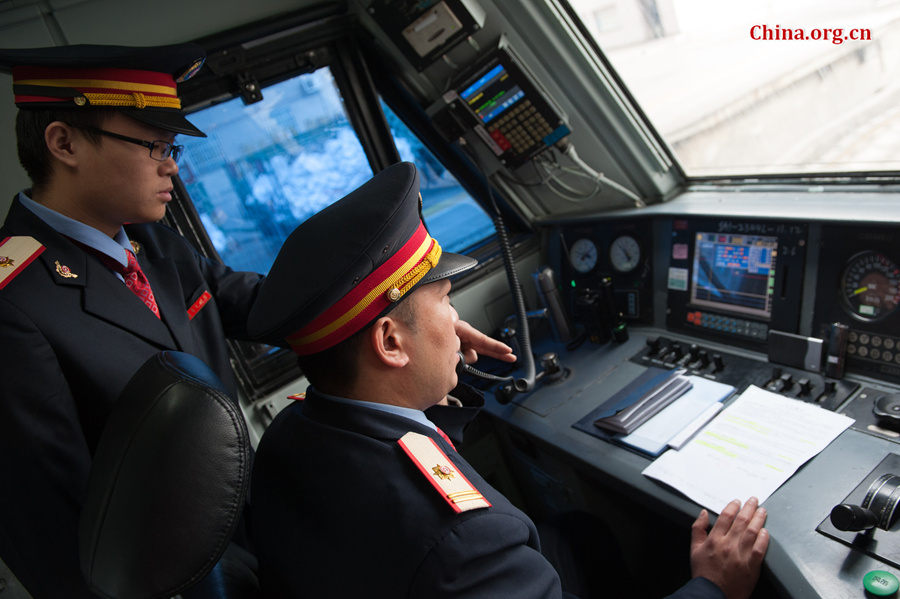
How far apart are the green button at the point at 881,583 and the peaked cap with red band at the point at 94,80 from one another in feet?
5.34

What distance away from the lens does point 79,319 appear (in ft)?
3.73

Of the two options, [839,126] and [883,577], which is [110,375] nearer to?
[883,577]

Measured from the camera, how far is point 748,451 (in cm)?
131

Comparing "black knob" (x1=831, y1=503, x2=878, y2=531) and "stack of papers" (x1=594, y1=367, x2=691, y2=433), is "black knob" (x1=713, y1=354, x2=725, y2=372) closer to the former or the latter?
"stack of papers" (x1=594, y1=367, x2=691, y2=433)

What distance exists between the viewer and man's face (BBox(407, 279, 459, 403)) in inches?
40.1

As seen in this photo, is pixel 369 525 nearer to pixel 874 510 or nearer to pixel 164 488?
pixel 164 488

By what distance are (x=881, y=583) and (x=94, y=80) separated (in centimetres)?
178

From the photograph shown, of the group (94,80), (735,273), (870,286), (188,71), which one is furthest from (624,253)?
(94,80)

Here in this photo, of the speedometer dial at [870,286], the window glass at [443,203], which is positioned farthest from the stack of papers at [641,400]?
the window glass at [443,203]

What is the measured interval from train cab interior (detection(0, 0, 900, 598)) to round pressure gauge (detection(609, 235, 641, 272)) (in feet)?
0.04

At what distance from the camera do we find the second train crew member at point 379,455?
2.78 ft

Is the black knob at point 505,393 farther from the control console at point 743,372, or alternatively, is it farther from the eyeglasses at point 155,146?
the eyeglasses at point 155,146

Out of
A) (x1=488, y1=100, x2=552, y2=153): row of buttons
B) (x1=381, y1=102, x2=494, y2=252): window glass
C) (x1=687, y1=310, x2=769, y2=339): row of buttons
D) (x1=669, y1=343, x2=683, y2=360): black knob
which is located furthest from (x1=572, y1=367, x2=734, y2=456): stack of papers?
(x1=381, y1=102, x2=494, y2=252): window glass

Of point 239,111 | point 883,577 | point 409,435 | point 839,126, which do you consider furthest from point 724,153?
point 239,111
